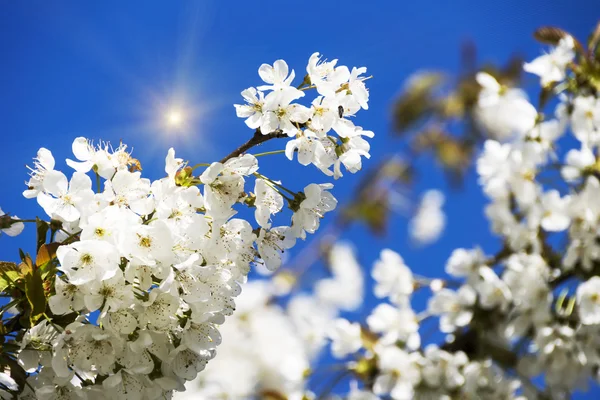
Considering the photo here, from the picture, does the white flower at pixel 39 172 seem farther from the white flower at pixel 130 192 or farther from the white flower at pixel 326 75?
the white flower at pixel 326 75

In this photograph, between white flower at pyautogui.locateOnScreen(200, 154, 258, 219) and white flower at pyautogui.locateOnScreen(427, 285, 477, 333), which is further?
white flower at pyautogui.locateOnScreen(427, 285, 477, 333)

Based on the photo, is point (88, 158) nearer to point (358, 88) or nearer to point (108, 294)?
point (108, 294)

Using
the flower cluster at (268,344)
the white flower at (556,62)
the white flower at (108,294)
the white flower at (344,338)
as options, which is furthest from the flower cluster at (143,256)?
the white flower at (344,338)

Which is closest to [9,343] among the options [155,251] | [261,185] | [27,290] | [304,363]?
[27,290]

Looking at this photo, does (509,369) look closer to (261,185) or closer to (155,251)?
(261,185)

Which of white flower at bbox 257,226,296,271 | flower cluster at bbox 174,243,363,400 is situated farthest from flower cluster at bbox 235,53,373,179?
flower cluster at bbox 174,243,363,400

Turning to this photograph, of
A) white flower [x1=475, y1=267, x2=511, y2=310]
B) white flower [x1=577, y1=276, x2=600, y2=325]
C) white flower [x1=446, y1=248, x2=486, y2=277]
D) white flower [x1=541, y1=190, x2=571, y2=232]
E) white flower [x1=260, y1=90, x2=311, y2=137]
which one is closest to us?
white flower [x1=260, y1=90, x2=311, y2=137]

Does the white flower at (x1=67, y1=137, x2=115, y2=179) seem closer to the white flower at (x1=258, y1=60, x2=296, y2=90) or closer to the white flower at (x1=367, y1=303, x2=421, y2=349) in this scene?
the white flower at (x1=258, y1=60, x2=296, y2=90)
